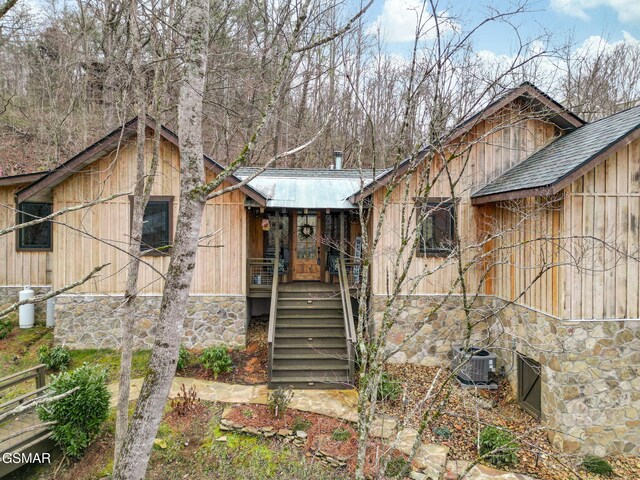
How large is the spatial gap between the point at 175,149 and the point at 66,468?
7257 mm

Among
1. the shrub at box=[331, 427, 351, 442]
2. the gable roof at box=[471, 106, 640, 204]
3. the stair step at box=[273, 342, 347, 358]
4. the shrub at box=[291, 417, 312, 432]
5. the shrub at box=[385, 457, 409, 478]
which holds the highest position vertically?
the gable roof at box=[471, 106, 640, 204]

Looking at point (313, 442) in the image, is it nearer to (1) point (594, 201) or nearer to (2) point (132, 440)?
(2) point (132, 440)

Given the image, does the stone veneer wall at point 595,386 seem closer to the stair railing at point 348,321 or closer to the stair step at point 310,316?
the stair railing at point 348,321

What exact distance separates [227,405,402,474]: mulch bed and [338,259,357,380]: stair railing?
1286 mm

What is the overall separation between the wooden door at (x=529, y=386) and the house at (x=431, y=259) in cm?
4

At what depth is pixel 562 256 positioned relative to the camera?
6.88m

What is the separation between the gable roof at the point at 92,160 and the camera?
8844 mm

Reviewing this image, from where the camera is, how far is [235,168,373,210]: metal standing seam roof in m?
10.4

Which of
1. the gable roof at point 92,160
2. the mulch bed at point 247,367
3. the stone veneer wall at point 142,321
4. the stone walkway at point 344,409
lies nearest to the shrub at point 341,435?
the stone walkway at point 344,409

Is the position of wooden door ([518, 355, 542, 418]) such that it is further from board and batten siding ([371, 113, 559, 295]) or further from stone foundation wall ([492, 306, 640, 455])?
board and batten siding ([371, 113, 559, 295])

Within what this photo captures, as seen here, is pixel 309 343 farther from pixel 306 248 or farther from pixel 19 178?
pixel 19 178

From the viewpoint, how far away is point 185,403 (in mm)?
7258

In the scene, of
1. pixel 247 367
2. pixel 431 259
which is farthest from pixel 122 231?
pixel 431 259

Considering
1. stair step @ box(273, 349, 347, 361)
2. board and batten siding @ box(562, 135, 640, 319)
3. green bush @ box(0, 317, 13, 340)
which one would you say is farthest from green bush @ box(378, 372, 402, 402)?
green bush @ box(0, 317, 13, 340)
